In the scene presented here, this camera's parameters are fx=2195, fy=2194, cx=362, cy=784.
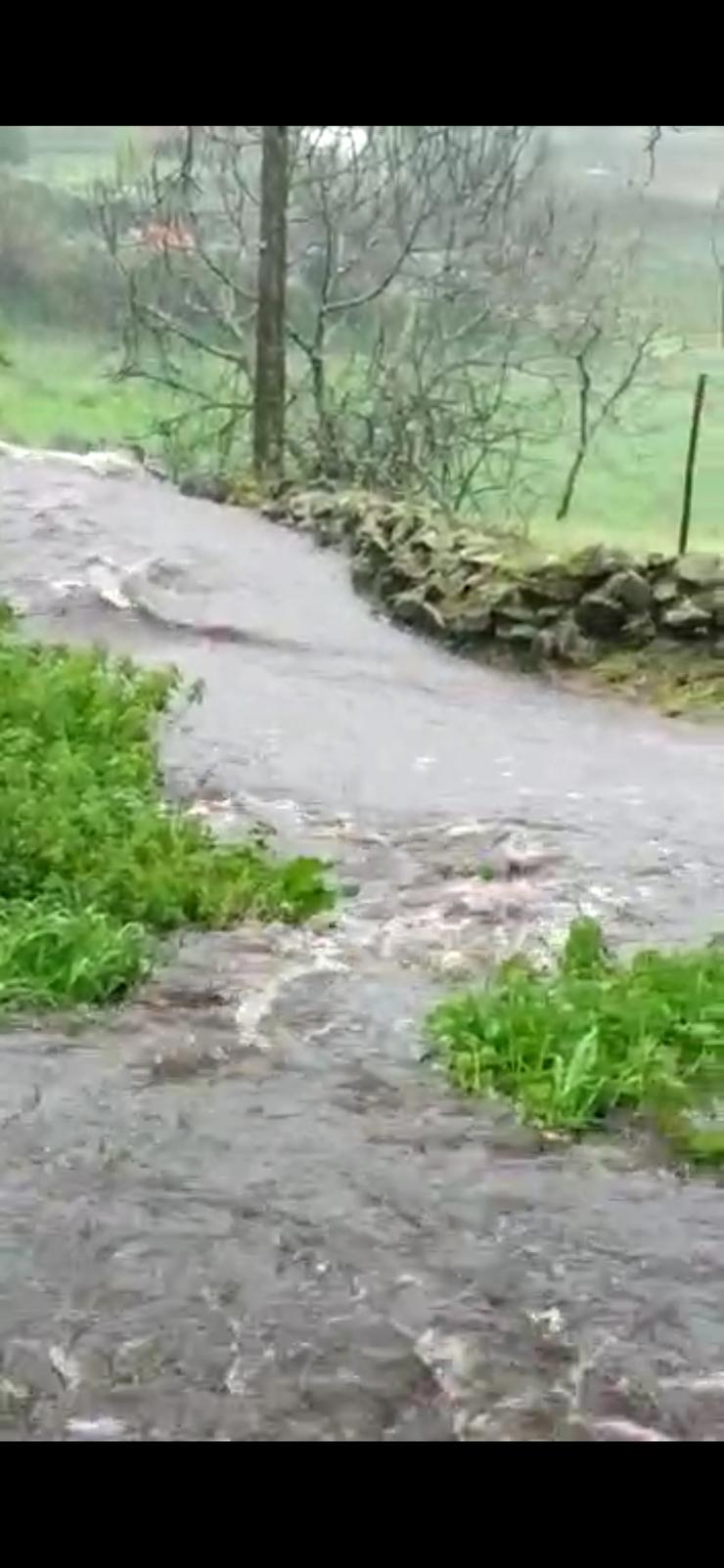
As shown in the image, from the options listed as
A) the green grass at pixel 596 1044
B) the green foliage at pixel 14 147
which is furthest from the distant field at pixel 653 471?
the green grass at pixel 596 1044

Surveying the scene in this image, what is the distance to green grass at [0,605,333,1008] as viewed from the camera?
5059mm

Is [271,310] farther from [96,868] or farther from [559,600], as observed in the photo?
[96,868]

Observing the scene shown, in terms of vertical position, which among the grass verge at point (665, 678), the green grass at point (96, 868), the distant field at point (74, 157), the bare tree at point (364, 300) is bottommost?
the grass verge at point (665, 678)

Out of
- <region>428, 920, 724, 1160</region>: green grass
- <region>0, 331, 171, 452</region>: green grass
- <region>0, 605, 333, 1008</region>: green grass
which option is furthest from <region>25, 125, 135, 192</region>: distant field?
<region>428, 920, 724, 1160</region>: green grass

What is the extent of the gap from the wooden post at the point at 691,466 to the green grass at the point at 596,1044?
463 cm

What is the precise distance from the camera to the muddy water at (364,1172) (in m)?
3.48

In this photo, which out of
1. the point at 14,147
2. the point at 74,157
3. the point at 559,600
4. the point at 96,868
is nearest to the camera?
the point at 96,868

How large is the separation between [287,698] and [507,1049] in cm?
363

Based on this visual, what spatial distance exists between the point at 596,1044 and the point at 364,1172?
597mm

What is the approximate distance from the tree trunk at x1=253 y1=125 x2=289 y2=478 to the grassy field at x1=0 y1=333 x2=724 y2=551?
1.82 feet

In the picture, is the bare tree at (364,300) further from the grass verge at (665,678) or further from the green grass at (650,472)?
the grass verge at (665,678)

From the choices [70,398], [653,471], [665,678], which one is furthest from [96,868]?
[70,398]

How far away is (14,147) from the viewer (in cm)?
984
